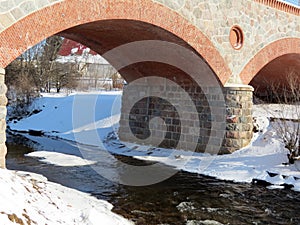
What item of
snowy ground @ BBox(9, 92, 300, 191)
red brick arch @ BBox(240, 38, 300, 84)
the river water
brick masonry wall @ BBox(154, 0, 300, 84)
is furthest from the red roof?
the river water

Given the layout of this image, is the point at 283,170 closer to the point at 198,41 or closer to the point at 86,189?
the point at 198,41

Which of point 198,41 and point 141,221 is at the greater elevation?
point 198,41

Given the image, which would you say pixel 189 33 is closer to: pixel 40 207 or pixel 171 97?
pixel 171 97

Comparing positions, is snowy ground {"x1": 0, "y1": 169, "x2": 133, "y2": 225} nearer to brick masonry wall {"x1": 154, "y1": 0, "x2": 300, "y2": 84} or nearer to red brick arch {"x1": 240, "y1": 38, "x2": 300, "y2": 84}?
brick masonry wall {"x1": 154, "y1": 0, "x2": 300, "y2": 84}

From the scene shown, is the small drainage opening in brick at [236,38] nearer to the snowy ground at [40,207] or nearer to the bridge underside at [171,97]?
the bridge underside at [171,97]

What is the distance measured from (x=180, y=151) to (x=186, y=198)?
4.24 meters

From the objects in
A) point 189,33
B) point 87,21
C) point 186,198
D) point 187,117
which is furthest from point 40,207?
point 187,117

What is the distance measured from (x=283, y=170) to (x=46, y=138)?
→ 9299mm

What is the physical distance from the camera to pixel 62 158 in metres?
10.1

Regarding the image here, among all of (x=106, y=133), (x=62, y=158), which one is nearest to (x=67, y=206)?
(x=62, y=158)

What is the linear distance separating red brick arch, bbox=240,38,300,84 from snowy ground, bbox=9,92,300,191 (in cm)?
131

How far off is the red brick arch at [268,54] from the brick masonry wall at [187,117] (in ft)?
2.31

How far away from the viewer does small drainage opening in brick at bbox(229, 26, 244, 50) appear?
10.1 m

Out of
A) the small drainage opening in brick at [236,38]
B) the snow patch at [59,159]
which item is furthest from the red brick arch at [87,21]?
the snow patch at [59,159]
